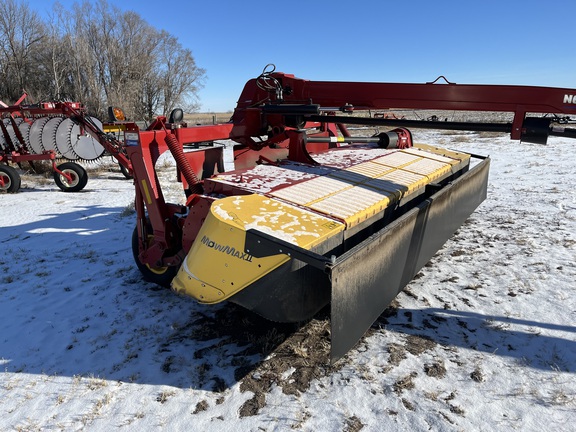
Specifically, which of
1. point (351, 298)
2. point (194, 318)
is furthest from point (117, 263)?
point (351, 298)

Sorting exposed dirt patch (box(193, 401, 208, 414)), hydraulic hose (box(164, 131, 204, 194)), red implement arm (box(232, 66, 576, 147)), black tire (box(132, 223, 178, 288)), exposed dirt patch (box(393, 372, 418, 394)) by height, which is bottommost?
exposed dirt patch (box(193, 401, 208, 414))

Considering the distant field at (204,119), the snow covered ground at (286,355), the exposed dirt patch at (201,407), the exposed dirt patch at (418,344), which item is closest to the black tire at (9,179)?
the snow covered ground at (286,355)

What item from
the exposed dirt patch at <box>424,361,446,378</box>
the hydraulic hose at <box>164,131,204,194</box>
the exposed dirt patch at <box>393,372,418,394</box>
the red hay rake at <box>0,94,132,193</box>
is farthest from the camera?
the red hay rake at <box>0,94,132,193</box>

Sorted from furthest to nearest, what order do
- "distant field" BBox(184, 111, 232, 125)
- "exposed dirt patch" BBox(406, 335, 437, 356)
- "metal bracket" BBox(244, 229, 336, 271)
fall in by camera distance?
"distant field" BBox(184, 111, 232, 125), "exposed dirt patch" BBox(406, 335, 437, 356), "metal bracket" BBox(244, 229, 336, 271)

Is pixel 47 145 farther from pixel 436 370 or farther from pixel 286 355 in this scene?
pixel 436 370

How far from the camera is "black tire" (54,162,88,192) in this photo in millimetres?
8898

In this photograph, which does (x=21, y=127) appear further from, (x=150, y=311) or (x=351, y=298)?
(x=351, y=298)

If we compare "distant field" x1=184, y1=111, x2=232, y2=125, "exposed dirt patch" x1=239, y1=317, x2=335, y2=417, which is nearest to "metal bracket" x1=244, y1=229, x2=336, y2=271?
"exposed dirt patch" x1=239, y1=317, x2=335, y2=417

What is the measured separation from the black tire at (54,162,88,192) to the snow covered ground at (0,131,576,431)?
4.31m

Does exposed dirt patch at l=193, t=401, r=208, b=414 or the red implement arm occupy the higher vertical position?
the red implement arm

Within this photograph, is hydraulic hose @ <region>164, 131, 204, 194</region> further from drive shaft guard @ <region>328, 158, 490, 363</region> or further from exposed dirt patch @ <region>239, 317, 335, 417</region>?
drive shaft guard @ <region>328, 158, 490, 363</region>

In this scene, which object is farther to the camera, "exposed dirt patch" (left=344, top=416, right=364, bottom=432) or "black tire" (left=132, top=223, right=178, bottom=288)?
"black tire" (left=132, top=223, right=178, bottom=288)

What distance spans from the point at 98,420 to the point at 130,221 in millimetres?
4502

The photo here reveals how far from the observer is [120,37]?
110ft
